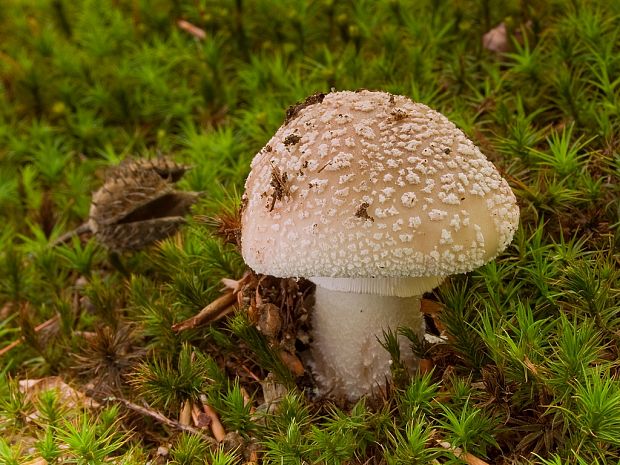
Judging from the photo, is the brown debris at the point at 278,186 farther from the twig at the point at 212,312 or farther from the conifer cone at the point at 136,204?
the conifer cone at the point at 136,204

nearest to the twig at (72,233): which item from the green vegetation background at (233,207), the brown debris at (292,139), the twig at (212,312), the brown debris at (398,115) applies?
the green vegetation background at (233,207)

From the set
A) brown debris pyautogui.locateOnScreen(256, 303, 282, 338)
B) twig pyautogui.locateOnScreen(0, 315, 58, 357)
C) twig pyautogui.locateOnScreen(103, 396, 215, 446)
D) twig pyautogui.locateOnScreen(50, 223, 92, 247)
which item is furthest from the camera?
twig pyautogui.locateOnScreen(50, 223, 92, 247)

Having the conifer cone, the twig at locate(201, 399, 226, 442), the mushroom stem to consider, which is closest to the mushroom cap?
the mushroom stem

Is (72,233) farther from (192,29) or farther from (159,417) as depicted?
(192,29)

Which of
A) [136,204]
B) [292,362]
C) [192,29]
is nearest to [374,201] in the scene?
[292,362]

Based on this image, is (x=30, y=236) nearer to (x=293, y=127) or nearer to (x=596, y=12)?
(x=293, y=127)

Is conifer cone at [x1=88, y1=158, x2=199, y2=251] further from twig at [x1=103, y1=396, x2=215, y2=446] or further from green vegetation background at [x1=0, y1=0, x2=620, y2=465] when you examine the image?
twig at [x1=103, y1=396, x2=215, y2=446]

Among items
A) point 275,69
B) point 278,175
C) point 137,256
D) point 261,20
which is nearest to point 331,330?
point 278,175
